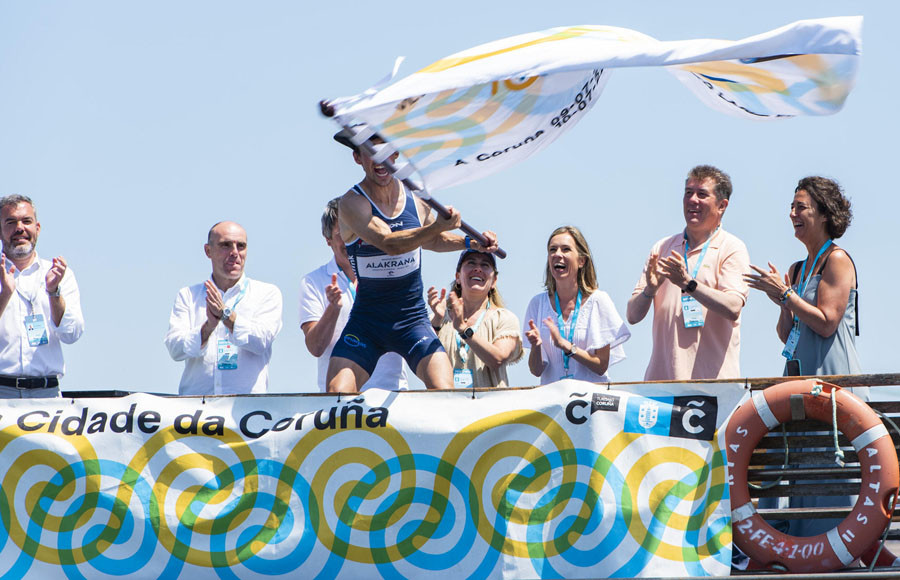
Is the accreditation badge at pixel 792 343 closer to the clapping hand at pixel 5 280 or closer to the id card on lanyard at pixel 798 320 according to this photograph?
the id card on lanyard at pixel 798 320

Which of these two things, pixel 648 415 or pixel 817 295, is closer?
pixel 648 415

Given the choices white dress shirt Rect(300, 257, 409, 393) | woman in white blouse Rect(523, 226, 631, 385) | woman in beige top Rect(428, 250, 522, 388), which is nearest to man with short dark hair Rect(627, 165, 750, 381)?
woman in white blouse Rect(523, 226, 631, 385)

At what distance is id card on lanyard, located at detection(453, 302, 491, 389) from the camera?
294 inches

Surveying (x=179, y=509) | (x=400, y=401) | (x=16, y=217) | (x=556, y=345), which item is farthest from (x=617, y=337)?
(x=16, y=217)

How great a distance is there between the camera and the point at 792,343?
6.67m

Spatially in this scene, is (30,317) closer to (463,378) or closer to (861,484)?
(463,378)

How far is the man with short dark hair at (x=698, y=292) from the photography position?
6891mm

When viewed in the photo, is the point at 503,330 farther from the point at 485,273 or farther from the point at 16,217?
the point at 16,217

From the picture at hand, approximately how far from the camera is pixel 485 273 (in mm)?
7680

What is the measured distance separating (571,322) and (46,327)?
3.21 metres

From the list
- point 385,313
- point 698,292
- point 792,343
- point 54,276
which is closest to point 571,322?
point 698,292

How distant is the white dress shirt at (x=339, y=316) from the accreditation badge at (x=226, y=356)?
477 mm

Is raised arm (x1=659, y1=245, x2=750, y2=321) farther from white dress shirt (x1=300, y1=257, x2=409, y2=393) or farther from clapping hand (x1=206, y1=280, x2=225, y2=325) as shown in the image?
clapping hand (x1=206, y1=280, x2=225, y2=325)

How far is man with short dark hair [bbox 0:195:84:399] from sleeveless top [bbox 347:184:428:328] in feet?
→ 6.34
